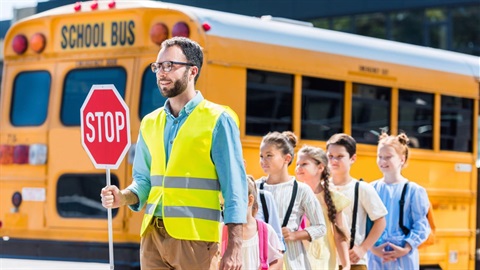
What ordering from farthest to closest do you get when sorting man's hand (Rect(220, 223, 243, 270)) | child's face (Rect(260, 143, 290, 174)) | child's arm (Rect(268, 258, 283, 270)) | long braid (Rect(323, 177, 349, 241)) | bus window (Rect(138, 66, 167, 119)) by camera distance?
bus window (Rect(138, 66, 167, 119)) → long braid (Rect(323, 177, 349, 241)) → child's face (Rect(260, 143, 290, 174)) → child's arm (Rect(268, 258, 283, 270)) → man's hand (Rect(220, 223, 243, 270))

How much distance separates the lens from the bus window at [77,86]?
367 inches

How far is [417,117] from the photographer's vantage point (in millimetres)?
10562

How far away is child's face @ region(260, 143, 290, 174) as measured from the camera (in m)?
6.21

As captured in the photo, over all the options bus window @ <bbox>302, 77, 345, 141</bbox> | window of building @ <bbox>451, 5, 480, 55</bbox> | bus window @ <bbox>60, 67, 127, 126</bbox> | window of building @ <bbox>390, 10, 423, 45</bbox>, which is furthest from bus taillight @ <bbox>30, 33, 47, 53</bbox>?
window of building @ <bbox>451, 5, 480, 55</bbox>

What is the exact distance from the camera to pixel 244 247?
5.51 metres

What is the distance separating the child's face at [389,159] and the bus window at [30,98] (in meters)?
3.37

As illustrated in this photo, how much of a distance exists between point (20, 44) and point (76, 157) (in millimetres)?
1276

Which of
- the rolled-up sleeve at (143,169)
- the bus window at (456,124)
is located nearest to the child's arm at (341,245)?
the rolled-up sleeve at (143,169)

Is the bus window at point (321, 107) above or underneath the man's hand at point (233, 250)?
above

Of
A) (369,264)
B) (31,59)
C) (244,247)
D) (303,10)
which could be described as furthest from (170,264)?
(303,10)

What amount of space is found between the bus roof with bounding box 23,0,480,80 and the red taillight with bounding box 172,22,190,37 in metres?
0.10

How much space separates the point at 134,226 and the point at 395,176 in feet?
7.42

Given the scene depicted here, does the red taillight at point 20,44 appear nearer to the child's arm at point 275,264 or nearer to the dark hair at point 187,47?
the child's arm at point 275,264

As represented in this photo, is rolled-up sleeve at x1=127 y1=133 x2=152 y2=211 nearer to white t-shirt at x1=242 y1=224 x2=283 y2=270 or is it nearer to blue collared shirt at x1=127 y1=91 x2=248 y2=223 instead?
blue collared shirt at x1=127 y1=91 x2=248 y2=223
